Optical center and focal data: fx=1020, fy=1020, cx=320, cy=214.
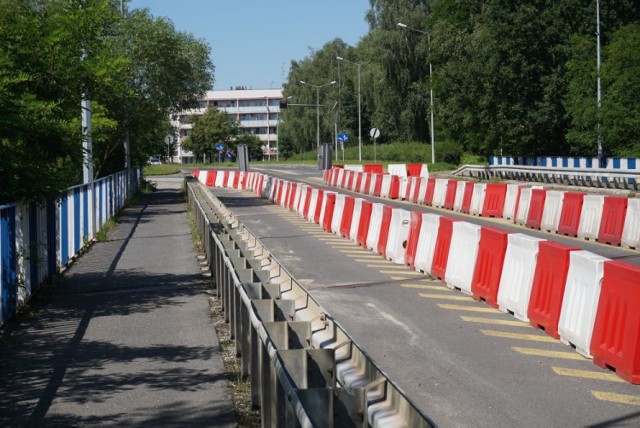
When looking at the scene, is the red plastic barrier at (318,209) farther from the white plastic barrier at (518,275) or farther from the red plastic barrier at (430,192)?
the white plastic barrier at (518,275)

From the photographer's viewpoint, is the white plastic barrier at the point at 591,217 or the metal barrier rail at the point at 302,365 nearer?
the metal barrier rail at the point at 302,365

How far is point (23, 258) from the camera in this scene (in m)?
12.2

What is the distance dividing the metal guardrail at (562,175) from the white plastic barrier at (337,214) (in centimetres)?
1627

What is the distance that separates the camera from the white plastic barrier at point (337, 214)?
914 inches

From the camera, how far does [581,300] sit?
9.39m

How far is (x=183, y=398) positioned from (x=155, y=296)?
6.03 metres

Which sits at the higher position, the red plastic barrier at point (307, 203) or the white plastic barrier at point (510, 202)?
the white plastic barrier at point (510, 202)

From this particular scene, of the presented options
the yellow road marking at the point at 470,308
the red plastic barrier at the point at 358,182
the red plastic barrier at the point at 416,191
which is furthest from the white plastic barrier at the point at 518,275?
the red plastic barrier at the point at 358,182

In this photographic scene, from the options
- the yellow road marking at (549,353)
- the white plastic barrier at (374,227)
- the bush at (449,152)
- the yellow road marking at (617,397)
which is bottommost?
the bush at (449,152)

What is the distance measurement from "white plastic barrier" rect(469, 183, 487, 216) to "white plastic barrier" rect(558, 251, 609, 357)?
18.1 metres

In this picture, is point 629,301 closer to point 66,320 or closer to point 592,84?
point 66,320

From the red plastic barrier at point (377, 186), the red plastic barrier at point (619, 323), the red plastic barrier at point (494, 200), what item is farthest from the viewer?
the red plastic barrier at point (377, 186)

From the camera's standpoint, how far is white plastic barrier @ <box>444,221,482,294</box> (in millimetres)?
13047

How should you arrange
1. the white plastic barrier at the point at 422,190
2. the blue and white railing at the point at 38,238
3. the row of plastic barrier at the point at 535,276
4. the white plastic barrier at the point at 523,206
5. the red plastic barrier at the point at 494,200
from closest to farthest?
the row of plastic barrier at the point at 535,276 < the blue and white railing at the point at 38,238 < the white plastic barrier at the point at 523,206 < the red plastic barrier at the point at 494,200 < the white plastic barrier at the point at 422,190
